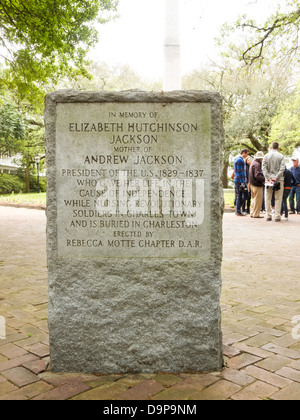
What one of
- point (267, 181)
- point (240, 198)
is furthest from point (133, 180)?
point (240, 198)

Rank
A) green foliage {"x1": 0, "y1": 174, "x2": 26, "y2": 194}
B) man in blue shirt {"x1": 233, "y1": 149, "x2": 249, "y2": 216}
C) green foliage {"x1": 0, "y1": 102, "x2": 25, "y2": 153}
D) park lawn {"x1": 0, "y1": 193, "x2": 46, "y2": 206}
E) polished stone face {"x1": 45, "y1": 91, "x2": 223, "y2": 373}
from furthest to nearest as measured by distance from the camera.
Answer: green foliage {"x1": 0, "y1": 174, "x2": 26, "y2": 194} < green foliage {"x1": 0, "y1": 102, "x2": 25, "y2": 153} < park lawn {"x1": 0, "y1": 193, "x2": 46, "y2": 206} < man in blue shirt {"x1": 233, "y1": 149, "x2": 249, "y2": 216} < polished stone face {"x1": 45, "y1": 91, "x2": 223, "y2": 373}

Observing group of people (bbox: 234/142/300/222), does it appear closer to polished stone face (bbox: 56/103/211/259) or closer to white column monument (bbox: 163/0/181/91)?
white column monument (bbox: 163/0/181/91)

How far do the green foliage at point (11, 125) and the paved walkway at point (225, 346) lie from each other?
23.3 m

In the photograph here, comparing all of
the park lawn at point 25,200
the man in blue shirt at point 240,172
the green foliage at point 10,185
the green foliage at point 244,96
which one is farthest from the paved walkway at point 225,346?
the green foliage at point 10,185

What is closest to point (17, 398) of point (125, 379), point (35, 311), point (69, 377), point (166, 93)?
point (69, 377)

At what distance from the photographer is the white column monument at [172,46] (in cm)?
921

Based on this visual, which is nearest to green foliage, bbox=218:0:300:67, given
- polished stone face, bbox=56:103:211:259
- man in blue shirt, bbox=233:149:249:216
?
man in blue shirt, bbox=233:149:249:216

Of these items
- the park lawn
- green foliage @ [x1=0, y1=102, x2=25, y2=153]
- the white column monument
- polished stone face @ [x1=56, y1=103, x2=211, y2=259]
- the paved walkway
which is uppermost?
green foliage @ [x1=0, y1=102, x2=25, y2=153]

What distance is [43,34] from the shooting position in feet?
36.1

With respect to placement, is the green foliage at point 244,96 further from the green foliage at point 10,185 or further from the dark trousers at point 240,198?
the green foliage at point 10,185

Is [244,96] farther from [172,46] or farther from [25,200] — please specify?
[172,46]

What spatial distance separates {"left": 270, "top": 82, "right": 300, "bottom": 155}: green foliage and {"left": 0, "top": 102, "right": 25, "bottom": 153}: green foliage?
1681 centimetres

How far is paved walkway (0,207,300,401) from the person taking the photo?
2.67 m

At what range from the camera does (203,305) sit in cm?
293
